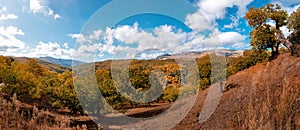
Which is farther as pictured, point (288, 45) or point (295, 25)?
point (295, 25)

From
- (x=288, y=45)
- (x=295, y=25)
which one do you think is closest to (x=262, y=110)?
(x=288, y=45)

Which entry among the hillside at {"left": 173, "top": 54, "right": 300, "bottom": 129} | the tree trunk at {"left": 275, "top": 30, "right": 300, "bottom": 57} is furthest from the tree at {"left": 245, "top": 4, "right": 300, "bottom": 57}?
the hillside at {"left": 173, "top": 54, "right": 300, "bottom": 129}

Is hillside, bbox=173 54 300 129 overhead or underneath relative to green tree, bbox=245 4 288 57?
underneath

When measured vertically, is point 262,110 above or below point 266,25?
below

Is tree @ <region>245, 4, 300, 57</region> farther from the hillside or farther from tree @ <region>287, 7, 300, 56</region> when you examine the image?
the hillside

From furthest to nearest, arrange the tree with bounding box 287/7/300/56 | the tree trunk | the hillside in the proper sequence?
the tree with bounding box 287/7/300/56
the tree trunk
the hillside

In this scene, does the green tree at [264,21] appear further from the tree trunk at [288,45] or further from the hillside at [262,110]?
the hillside at [262,110]

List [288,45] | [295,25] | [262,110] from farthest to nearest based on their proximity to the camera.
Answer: [295,25], [288,45], [262,110]

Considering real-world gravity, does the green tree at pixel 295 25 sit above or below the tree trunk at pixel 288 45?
above

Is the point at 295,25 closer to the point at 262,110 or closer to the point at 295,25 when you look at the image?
the point at 295,25

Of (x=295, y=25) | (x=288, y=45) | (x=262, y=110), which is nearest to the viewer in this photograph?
(x=262, y=110)

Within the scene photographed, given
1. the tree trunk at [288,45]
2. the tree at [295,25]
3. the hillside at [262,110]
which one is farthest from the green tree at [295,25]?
the hillside at [262,110]

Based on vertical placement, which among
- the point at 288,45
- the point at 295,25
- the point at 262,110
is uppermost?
the point at 295,25

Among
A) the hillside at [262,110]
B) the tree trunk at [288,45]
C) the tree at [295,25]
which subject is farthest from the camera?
the tree at [295,25]
